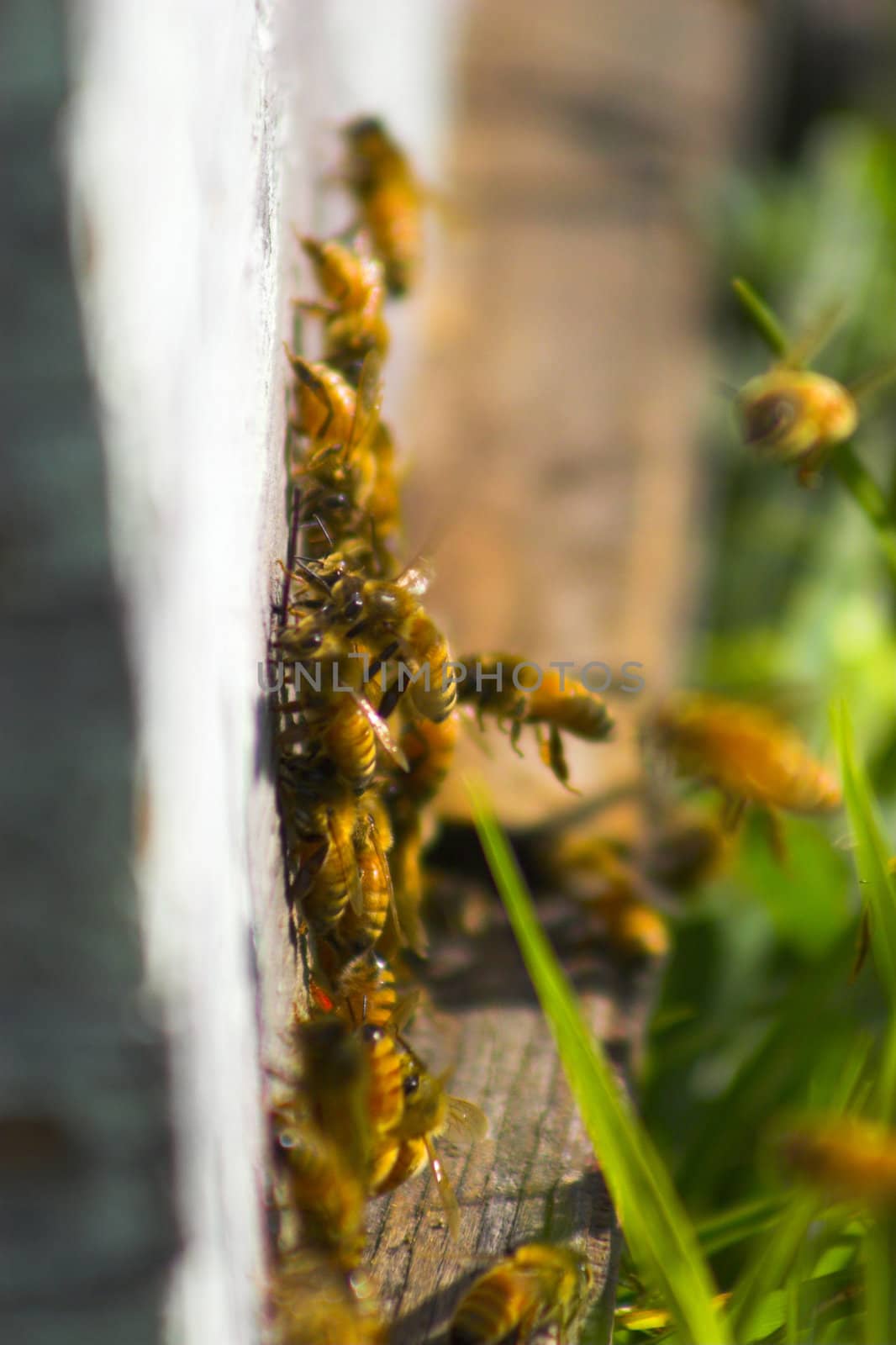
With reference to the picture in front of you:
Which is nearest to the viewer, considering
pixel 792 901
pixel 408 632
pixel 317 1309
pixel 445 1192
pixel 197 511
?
pixel 197 511

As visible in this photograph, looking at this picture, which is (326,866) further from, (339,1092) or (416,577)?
(416,577)

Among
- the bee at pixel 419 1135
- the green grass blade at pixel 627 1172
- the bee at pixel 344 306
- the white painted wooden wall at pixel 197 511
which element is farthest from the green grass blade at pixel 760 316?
the bee at pixel 419 1135

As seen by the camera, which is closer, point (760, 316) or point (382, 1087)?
point (382, 1087)

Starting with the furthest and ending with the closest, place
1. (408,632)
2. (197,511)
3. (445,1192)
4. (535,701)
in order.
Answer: (535,701), (408,632), (445,1192), (197,511)

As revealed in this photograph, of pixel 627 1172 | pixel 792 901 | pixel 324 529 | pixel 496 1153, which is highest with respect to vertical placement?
pixel 324 529

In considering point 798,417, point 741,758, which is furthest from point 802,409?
point 741,758

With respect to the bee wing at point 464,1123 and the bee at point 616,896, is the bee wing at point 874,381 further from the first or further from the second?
the bee wing at point 464,1123

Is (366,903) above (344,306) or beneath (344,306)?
beneath
